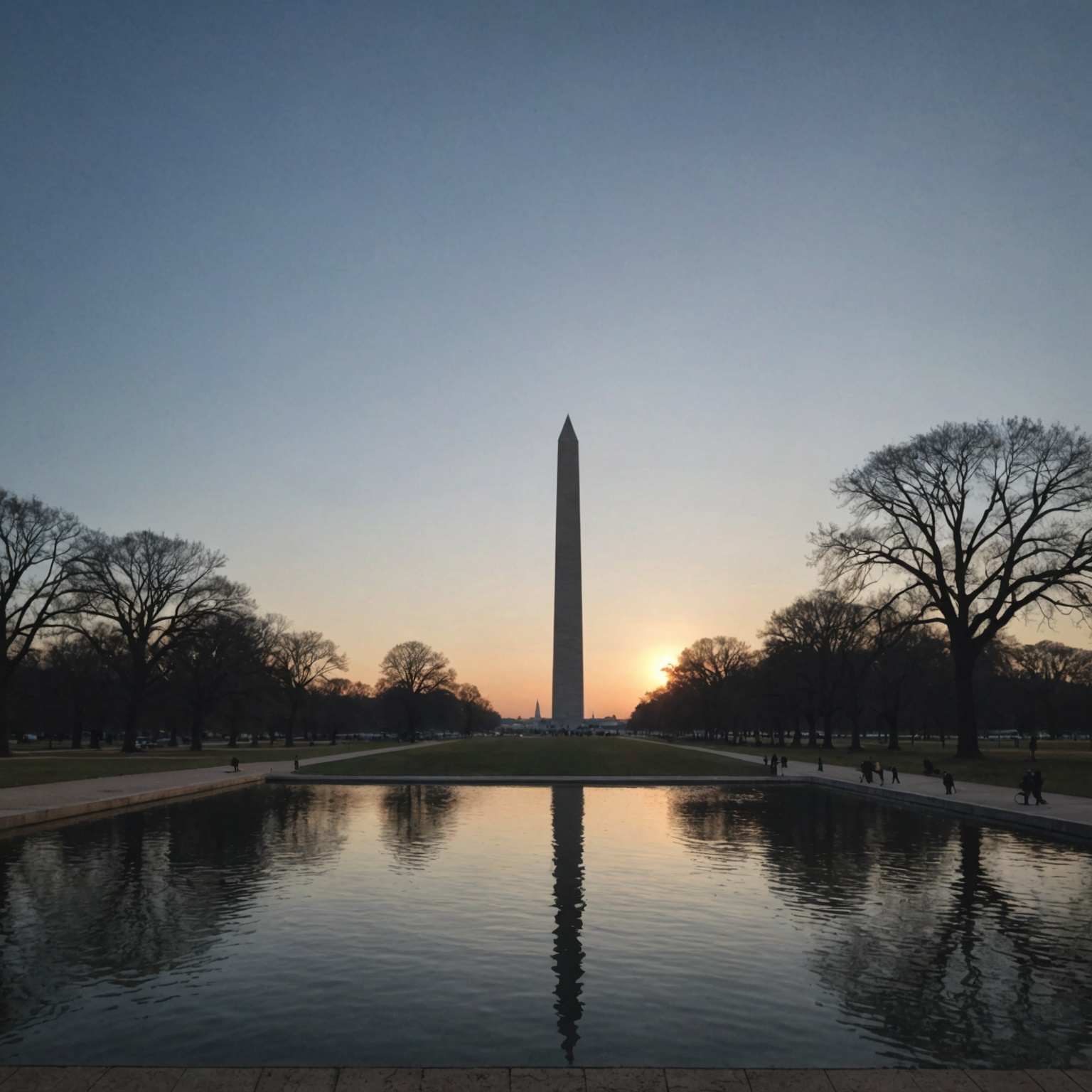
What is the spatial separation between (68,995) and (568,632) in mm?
81948

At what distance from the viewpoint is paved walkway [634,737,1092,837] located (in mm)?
24891

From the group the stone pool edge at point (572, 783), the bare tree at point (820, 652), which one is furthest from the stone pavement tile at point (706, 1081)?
the bare tree at point (820, 652)

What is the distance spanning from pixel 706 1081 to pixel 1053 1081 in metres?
2.73

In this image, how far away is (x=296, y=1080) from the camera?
7238 millimetres

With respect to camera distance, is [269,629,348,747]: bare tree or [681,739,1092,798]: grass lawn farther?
[269,629,348,747]: bare tree

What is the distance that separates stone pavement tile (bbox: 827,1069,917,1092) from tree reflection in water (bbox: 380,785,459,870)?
41.3 ft

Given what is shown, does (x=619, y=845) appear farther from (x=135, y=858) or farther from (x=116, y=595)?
(x=116, y=595)

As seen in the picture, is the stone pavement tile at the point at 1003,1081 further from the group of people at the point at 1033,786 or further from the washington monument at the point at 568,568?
the washington monument at the point at 568,568

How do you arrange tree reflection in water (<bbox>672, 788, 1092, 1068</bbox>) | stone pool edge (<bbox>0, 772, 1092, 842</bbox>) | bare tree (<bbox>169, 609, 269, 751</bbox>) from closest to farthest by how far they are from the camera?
tree reflection in water (<bbox>672, 788, 1092, 1068</bbox>) → stone pool edge (<bbox>0, 772, 1092, 842</bbox>) → bare tree (<bbox>169, 609, 269, 751</bbox>)

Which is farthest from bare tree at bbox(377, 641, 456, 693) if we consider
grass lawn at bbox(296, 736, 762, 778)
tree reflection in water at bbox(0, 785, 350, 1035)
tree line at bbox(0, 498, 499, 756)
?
tree reflection in water at bbox(0, 785, 350, 1035)

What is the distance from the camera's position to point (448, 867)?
18859 millimetres

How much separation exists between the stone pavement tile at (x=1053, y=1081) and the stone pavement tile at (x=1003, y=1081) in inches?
2.2

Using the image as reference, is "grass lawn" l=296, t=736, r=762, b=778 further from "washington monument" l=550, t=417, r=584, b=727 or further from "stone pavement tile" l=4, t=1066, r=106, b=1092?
"stone pavement tile" l=4, t=1066, r=106, b=1092

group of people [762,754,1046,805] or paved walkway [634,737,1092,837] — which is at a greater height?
group of people [762,754,1046,805]
